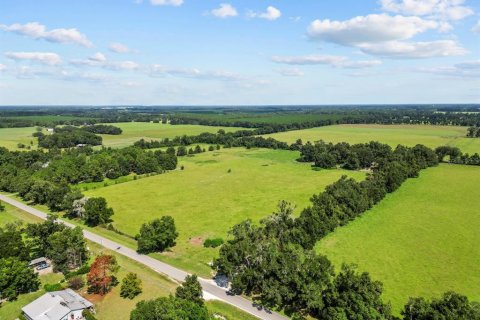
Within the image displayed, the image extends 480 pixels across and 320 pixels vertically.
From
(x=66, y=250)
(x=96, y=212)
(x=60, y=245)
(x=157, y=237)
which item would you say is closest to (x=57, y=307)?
(x=66, y=250)

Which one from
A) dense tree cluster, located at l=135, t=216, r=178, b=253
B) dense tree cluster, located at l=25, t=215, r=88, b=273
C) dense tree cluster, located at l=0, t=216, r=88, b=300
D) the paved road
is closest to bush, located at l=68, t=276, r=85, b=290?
dense tree cluster, located at l=0, t=216, r=88, b=300

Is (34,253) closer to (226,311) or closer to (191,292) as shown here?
(191,292)

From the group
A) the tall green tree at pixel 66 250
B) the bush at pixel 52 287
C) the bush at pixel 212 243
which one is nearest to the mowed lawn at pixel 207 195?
the bush at pixel 212 243

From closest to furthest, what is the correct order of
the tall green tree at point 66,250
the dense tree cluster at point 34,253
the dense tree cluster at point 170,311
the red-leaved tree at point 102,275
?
1. the dense tree cluster at point 170,311
2. the dense tree cluster at point 34,253
3. the red-leaved tree at point 102,275
4. the tall green tree at point 66,250

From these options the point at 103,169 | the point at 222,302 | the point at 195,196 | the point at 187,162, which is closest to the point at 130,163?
the point at 103,169

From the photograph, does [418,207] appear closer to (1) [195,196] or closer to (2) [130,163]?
(1) [195,196]

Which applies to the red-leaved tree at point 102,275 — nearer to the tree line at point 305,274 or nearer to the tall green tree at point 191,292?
the tall green tree at point 191,292
